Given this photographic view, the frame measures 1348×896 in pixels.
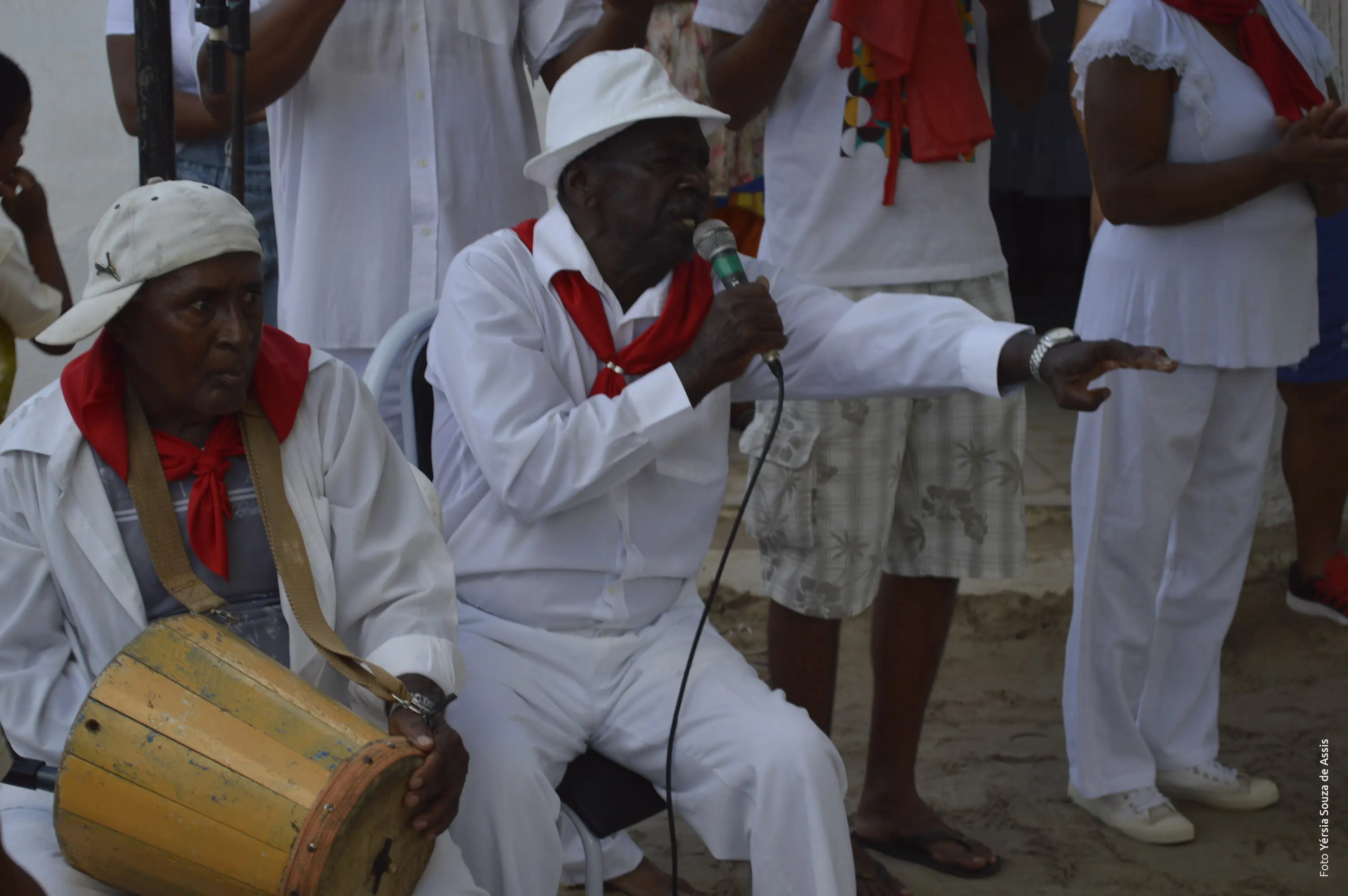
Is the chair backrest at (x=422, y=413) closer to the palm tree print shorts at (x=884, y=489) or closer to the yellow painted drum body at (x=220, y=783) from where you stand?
the palm tree print shorts at (x=884, y=489)

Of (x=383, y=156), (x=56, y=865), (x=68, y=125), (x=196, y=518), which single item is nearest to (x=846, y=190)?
(x=383, y=156)

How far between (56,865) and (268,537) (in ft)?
1.90

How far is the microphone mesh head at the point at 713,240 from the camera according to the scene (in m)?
2.79

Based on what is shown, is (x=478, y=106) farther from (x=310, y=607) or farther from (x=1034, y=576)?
(x=1034, y=576)

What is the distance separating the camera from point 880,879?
3.57 metres

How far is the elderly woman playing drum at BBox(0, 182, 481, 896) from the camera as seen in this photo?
2.25m

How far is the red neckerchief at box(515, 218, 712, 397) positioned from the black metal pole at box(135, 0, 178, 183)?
78 centimetres

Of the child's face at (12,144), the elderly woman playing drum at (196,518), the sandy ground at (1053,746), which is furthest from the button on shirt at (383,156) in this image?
the sandy ground at (1053,746)

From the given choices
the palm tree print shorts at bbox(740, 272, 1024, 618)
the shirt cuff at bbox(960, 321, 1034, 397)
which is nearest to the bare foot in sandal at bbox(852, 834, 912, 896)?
the palm tree print shorts at bbox(740, 272, 1024, 618)

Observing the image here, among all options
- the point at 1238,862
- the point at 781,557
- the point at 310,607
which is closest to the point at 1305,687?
the point at 1238,862

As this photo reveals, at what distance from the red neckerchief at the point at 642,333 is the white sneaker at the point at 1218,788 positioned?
2.16 m

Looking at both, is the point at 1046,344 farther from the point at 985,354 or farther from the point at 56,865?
the point at 56,865

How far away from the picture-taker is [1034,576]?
5.82 meters

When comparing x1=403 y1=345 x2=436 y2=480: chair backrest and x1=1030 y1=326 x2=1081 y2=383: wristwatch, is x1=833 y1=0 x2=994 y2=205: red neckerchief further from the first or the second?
x1=403 y1=345 x2=436 y2=480: chair backrest
